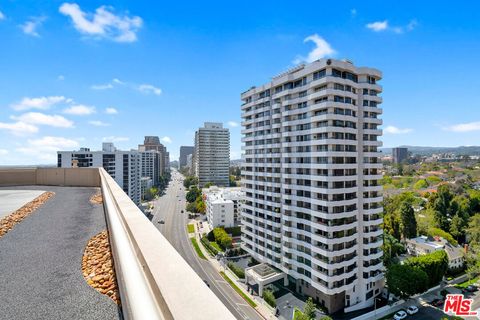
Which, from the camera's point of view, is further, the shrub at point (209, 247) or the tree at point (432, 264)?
the shrub at point (209, 247)

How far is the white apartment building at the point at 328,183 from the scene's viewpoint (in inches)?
903

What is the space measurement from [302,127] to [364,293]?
17.3 m

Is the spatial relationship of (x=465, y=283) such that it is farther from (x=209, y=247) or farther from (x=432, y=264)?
(x=209, y=247)

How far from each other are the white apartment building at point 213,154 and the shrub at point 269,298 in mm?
69813

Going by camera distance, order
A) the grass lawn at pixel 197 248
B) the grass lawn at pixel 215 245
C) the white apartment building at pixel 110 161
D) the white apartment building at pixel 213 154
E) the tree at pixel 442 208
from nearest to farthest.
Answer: the grass lawn at pixel 197 248, the grass lawn at pixel 215 245, the tree at pixel 442 208, the white apartment building at pixel 110 161, the white apartment building at pixel 213 154

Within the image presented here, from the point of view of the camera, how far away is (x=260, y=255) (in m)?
31.4

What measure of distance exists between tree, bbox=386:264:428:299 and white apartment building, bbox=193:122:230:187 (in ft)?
241

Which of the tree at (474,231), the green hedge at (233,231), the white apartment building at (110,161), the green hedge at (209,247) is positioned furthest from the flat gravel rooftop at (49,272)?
the tree at (474,231)

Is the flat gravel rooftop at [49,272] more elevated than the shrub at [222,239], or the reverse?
the flat gravel rooftop at [49,272]

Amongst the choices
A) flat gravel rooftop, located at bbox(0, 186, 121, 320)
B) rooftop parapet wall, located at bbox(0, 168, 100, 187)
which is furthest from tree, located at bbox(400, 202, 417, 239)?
flat gravel rooftop, located at bbox(0, 186, 121, 320)

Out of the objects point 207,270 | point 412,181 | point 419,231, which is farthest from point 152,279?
point 412,181

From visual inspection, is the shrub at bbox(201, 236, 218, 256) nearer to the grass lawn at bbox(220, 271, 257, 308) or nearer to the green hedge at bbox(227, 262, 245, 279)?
the green hedge at bbox(227, 262, 245, 279)

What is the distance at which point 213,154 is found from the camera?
95188 millimetres

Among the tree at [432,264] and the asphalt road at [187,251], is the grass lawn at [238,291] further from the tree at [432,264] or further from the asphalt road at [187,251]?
the tree at [432,264]
